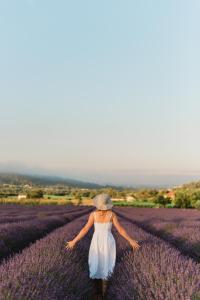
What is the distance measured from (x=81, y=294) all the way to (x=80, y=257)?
1.70 metres

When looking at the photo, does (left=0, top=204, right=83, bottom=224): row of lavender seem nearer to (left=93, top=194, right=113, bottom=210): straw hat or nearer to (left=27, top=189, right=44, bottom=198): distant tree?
(left=93, top=194, right=113, bottom=210): straw hat

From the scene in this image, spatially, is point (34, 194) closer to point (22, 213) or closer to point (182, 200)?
point (182, 200)

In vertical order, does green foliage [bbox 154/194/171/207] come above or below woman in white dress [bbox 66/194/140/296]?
above

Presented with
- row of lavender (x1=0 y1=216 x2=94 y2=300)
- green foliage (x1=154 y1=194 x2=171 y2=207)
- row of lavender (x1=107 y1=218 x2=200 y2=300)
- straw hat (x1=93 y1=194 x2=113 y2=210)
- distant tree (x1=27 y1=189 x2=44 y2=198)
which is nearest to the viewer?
row of lavender (x1=0 y1=216 x2=94 y2=300)

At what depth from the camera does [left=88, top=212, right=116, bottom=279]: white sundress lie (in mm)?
5531

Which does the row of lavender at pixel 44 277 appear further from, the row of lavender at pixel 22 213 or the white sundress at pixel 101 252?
the row of lavender at pixel 22 213

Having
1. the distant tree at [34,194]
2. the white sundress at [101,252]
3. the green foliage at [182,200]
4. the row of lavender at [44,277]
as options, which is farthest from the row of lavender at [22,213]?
the distant tree at [34,194]

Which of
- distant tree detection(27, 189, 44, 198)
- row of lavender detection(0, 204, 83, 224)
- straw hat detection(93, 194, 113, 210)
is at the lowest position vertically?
row of lavender detection(0, 204, 83, 224)

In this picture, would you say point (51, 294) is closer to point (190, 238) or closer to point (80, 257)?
point (80, 257)

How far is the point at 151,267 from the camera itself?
4.51 metres

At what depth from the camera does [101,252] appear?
5586mm

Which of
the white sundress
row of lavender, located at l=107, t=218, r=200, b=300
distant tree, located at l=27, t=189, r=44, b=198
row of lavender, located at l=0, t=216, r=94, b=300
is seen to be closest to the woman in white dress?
the white sundress

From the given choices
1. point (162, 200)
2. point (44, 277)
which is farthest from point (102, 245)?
point (162, 200)

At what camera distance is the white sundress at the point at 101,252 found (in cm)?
553
